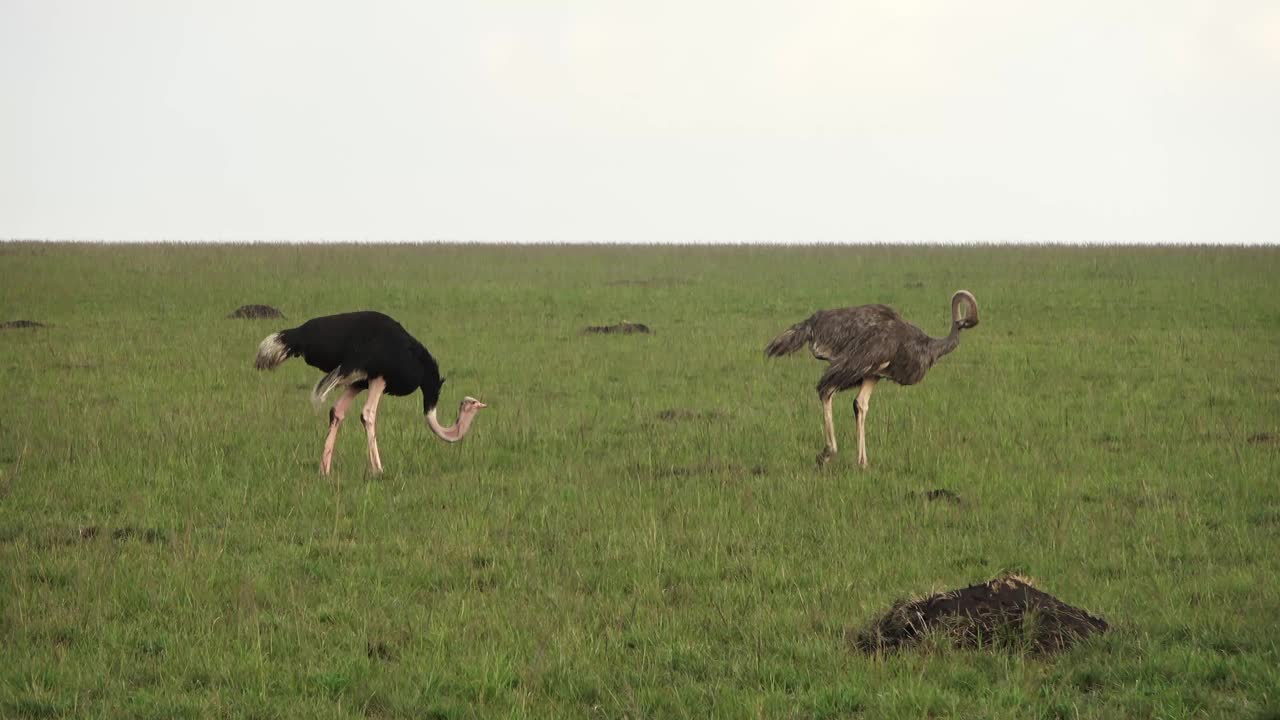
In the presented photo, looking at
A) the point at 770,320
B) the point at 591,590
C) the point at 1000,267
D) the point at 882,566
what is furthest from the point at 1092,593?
the point at 1000,267

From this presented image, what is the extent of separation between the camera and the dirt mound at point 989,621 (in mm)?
7742

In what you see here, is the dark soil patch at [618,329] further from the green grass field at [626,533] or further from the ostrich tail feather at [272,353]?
the ostrich tail feather at [272,353]

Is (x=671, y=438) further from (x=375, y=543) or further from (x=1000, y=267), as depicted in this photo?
(x=1000, y=267)

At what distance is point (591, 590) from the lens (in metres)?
9.19

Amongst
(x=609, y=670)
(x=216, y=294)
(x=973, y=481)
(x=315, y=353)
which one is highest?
(x=216, y=294)

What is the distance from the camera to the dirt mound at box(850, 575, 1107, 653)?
25.4 feet

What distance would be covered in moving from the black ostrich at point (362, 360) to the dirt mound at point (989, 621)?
5.65 metres

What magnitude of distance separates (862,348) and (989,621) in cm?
532

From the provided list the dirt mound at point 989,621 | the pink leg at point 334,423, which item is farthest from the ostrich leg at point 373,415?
the dirt mound at point 989,621

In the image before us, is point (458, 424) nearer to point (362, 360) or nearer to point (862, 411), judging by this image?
point (362, 360)

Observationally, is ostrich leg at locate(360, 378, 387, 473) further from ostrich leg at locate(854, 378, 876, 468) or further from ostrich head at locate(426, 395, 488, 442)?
ostrich leg at locate(854, 378, 876, 468)

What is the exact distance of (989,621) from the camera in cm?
785

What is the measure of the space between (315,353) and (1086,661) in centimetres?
710

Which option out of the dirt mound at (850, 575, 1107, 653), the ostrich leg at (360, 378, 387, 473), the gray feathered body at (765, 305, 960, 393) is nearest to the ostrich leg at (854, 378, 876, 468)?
the gray feathered body at (765, 305, 960, 393)
